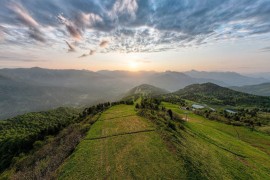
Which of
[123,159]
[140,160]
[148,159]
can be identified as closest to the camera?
[140,160]

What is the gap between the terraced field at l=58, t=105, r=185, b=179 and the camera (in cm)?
2611

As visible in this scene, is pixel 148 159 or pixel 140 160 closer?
pixel 140 160

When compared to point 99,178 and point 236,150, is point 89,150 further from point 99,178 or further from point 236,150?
point 236,150

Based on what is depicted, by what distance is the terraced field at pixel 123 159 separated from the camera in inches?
1028

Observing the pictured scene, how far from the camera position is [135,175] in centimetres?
2575

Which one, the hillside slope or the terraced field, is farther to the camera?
the hillside slope

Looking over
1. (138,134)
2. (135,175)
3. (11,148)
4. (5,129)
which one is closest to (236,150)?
(138,134)

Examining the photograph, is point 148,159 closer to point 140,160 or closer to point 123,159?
point 140,160

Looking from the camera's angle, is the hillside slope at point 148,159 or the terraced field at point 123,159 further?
the hillside slope at point 148,159

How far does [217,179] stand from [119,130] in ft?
85.3

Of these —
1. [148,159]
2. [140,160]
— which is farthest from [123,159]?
[148,159]

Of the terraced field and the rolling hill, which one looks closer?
the terraced field

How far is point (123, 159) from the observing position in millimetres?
30047

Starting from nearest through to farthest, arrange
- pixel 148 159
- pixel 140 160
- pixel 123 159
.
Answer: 1. pixel 140 160
2. pixel 123 159
3. pixel 148 159
